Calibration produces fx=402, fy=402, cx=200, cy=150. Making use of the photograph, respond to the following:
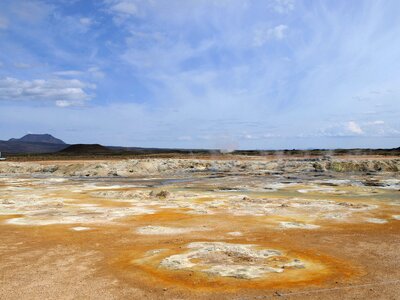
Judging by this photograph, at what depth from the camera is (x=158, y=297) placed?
7.69m

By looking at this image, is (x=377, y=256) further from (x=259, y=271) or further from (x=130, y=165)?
(x=130, y=165)

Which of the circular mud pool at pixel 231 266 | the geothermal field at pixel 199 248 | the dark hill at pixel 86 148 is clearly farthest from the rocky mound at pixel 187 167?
the dark hill at pixel 86 148

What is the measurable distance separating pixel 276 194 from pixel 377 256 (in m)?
15.4

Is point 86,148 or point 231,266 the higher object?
point 86,148

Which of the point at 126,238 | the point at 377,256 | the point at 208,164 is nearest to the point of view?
the point at 377,256

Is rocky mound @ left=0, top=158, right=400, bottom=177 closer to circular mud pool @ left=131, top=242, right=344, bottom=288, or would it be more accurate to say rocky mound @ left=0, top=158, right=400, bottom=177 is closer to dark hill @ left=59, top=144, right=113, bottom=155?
circular mud pool @ left=131, top=242, right=344, bottom=288

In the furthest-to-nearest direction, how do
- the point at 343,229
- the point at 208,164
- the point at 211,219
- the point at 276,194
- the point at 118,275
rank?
the point at 208,164
the point at 276,194
the point at 211,219
the point at 343,229
the point at 118,275

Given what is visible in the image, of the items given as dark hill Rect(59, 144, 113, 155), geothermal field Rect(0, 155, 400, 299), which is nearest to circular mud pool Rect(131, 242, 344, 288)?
geothermal field Rect(0, 155, 400, 299)

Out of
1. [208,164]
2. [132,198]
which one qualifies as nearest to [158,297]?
[132,198]

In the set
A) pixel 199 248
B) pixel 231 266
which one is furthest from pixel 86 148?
pixel 231 266

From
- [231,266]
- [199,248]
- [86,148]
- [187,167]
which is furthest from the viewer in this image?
[86,148]

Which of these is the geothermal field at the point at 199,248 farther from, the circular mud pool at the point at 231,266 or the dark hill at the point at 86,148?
the dark hill at the point at 86,148

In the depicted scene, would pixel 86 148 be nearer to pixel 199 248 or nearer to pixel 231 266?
pixel 199 248

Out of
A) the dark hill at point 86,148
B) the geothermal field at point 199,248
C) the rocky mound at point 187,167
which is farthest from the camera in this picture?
the dark hill at point 86,148
